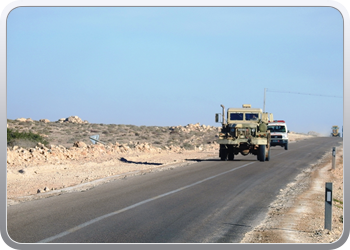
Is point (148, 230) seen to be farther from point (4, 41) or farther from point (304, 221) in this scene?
point (4, 41)

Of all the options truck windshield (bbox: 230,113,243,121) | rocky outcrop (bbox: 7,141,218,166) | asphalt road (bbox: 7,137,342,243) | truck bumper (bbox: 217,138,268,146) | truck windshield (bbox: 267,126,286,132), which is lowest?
asphalt road (bbox: 7,137,342,243)

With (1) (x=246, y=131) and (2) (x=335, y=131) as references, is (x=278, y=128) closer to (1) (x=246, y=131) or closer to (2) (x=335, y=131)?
(1) (x=246, y=131)

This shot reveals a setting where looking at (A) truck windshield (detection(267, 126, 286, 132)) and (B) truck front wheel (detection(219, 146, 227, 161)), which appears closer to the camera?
(B) truck front wheel (detection(219, 146, 227, 161))

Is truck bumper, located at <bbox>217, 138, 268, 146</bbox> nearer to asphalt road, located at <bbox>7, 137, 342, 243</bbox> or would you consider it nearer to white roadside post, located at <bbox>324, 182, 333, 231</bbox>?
asphalt road, located at <bbox>7, 137, 342, 243</bbox>

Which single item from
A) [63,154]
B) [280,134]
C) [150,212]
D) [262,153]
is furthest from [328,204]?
[280,134]

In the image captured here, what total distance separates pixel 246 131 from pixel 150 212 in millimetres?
15234

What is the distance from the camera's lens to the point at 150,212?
1026 cm

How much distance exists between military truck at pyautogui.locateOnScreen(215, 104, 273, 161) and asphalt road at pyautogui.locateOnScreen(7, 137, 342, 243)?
25.7 feet

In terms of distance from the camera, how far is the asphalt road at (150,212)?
8.04 metres

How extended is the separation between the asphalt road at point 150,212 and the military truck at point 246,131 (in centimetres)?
782

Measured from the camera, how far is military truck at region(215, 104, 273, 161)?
24625 mm

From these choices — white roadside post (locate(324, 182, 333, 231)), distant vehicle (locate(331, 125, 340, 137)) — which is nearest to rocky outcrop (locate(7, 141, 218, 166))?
white roadside post (locate(324, 182, 333, 231))

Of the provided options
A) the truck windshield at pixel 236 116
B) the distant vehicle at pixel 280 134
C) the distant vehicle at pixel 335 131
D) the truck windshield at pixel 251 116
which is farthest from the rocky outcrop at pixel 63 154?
the distant vehicle at pixel 335 131

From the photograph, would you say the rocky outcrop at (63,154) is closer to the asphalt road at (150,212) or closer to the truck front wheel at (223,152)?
the truck front wheel at (223,152)
